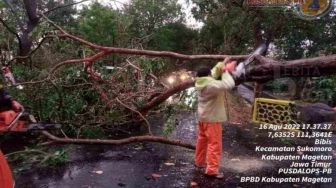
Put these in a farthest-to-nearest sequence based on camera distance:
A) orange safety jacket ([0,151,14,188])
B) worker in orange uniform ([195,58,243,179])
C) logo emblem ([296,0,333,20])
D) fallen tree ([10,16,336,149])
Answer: logo emblem ([296,0,333,20]) < worker in orange uniform ([195,58,243,179]) < fallen tree ([10,16,336,149]) < orange safety jacket ([0,151,14,188])

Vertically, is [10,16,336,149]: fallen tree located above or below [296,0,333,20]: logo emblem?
below

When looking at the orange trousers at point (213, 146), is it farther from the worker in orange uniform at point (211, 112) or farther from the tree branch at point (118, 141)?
the tree branch at point (118, 141)

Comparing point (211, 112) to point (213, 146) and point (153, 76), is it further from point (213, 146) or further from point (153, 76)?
point (153, 76)

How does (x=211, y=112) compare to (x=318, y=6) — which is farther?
(x=318, y=6)

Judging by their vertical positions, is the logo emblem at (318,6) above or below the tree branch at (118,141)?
above

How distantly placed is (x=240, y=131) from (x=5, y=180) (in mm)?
5945

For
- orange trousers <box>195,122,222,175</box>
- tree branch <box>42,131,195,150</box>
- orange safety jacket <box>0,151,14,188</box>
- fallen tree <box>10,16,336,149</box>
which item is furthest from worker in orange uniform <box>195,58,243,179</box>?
orange safety jacket <box>0,151,14,188</box>

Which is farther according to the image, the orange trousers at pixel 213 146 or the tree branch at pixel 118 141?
the tree branch at pixel 118 141

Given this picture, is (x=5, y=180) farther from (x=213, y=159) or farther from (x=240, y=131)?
(x=240, y=131)

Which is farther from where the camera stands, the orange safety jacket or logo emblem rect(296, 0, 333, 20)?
logo emblem rect(296, 0, 333, 20)

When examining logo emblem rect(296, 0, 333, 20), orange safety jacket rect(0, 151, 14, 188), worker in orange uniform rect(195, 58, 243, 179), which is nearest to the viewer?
orange safety jacket rect(0, 151, 14, 188)

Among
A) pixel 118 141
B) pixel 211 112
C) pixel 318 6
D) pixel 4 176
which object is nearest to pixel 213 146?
pixel 211 112

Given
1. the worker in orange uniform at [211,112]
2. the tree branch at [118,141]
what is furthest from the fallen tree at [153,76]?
the worker in orange uniform at [211,112]

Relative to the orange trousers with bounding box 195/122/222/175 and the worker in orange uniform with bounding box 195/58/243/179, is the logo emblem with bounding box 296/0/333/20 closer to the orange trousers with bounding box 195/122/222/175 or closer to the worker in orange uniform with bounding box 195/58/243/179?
the worker in orange uniform with bounding box 195/58/243/179
